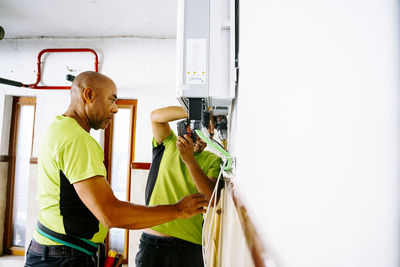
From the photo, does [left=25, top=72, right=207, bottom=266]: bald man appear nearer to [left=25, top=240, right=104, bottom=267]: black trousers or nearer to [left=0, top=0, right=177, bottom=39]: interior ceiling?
[left=25, top=240, right=104, bottom=267]: black trousers

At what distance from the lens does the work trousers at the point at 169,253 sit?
131 centimetres

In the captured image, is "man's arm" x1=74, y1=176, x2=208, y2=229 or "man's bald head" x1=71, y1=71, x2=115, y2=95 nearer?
"man's arm" x1=74, y1=176, x2=208, y2=229

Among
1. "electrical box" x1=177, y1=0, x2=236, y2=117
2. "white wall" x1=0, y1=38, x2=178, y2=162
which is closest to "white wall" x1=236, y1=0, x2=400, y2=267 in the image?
"electrical box" x1=177, y1=0, x2=236, y2=117

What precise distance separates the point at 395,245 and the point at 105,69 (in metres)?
2.77

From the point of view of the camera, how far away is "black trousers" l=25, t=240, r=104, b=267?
1048 millimetres

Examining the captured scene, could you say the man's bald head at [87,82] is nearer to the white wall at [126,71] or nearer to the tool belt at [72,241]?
the tool belt at [72,241]

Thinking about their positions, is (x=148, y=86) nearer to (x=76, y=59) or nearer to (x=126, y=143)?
(x=126, y=143)

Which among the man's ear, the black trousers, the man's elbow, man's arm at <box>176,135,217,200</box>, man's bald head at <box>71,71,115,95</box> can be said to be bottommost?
the black trousers

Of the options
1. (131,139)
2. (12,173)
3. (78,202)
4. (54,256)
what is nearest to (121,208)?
(78,202)

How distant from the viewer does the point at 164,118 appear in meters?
1.49

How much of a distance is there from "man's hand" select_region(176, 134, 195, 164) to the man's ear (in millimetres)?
490

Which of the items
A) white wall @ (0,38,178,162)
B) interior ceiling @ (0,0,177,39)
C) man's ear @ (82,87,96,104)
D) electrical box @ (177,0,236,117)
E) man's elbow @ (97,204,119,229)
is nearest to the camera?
electrical box @ (177,0,236,117)

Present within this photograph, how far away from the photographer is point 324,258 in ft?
0.54

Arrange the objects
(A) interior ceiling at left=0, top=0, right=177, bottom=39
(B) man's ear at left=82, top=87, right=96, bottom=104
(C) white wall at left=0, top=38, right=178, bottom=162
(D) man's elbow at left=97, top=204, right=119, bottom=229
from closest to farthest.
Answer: (D) man's elbow at left=97, top=204, right=119, bottom=229, (B) man's ear at left=82, top=87, right=96, bottom=104, (A) interior ceiling at left=0, top=0, right=177, bottom=39, (C) white wall at left=0, top=38, right=178, bottom=162
